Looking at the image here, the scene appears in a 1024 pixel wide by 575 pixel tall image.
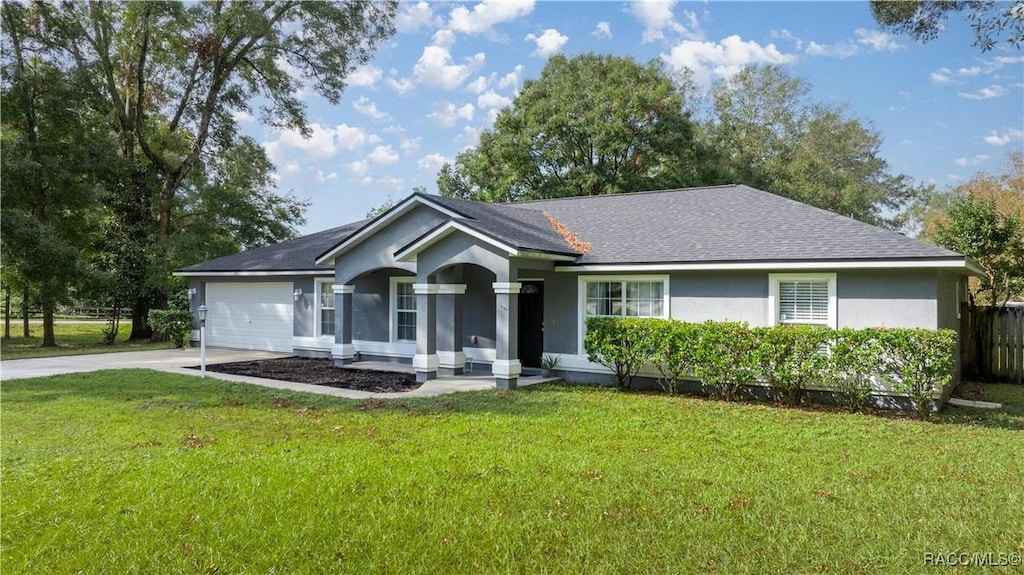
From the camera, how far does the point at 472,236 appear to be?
11.6 meters

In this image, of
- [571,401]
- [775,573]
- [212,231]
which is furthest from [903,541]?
[212,231]

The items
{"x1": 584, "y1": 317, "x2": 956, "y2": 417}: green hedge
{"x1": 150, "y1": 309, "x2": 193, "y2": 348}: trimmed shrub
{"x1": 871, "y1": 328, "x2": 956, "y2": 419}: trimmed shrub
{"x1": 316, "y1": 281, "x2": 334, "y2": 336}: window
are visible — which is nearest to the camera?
{"x1": 871, "y1": 328, "x2": 956, "y2": 419}: trimmed shrub

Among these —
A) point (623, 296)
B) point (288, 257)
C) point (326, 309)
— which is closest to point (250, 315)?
point (288, 257)

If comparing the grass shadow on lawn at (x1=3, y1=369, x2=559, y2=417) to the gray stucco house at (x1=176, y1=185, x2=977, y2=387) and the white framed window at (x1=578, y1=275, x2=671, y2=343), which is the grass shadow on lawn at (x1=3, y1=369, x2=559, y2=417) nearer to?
the gray stucco house at (x1=176, y1=185, x2=977, y2=387)

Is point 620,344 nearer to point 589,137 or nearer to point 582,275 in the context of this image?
point 582,275

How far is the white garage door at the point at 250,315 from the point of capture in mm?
17562

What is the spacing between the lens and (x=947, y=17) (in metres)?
8.94

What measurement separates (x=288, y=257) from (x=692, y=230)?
1206 cm

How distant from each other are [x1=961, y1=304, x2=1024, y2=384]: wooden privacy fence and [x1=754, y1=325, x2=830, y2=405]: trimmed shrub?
7.12 m

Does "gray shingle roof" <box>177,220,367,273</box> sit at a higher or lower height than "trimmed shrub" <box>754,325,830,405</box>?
higher

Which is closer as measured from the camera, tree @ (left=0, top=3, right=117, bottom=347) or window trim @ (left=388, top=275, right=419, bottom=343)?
window trim @ (left=388, top=275, right=419, bottom=343)

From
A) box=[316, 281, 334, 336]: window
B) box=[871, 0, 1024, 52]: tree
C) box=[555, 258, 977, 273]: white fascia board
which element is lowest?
box=[316, 281, 334, 336]: window

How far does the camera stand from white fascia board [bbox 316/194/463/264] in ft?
42.0

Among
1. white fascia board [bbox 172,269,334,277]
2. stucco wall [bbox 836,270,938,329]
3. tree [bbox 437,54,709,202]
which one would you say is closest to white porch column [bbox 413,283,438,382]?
white fascia board [bbox 172,269,334,277]
